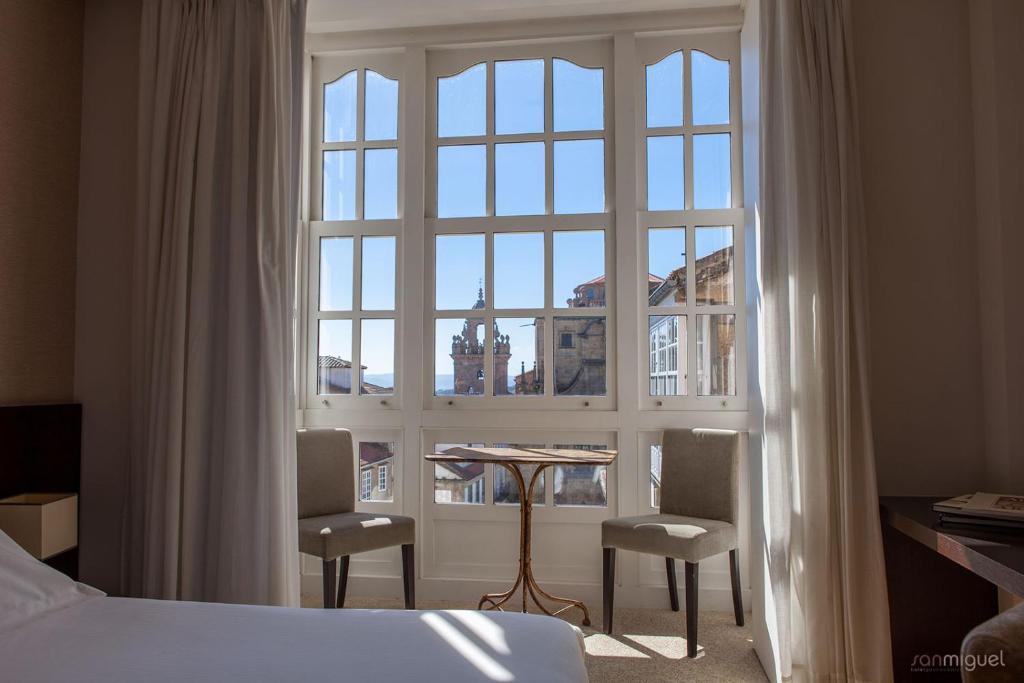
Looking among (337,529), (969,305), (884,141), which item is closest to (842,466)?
(969,305)

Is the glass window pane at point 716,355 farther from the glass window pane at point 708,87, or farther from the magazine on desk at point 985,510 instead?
the magazine on desk at point 985,510

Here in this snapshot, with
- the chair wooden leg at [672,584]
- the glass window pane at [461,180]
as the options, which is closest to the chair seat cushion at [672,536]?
the chair wooden leg at [672,584]

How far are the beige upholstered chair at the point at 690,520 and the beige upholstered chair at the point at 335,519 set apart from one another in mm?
995

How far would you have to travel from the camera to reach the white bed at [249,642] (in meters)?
1.41

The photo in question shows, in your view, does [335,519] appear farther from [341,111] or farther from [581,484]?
[341,111]

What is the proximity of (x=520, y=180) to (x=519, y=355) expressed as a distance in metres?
1.00

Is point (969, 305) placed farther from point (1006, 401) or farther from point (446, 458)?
point (446, 458)

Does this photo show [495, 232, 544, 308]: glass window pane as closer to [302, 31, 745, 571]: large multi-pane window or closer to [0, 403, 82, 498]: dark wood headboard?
[302, 31, 745, 571]: large multi-pane window

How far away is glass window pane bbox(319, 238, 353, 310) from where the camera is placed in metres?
3.68

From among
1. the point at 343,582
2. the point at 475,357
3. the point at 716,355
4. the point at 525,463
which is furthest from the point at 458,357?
the point at 716,355

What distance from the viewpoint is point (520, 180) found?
3.62 metres

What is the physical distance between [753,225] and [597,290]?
958 millimetres

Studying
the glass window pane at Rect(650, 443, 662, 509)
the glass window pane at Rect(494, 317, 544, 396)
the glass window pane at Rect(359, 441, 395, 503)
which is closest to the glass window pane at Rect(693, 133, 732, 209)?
the glass window pane at Rect(494, 317, 544, 396)

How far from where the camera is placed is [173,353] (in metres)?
2.57
